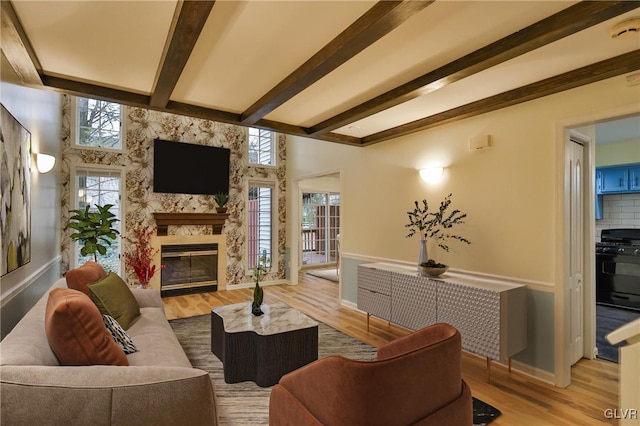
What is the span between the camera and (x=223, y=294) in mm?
5930

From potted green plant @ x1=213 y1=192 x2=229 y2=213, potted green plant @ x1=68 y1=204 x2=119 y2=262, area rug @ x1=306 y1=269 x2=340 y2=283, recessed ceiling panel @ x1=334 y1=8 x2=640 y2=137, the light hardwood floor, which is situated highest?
recessed ceiling panel @ x1=334 y1=8 x2=640 y2=137

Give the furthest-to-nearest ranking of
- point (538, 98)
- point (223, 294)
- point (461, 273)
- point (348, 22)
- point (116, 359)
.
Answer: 1. point (223, 294)
2. point (461, 273)
3. point (538, 98)
4. point (348, 22)
5. point (116, 359)

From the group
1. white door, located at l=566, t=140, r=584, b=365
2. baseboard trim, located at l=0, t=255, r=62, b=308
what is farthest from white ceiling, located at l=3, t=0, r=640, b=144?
baseboard trim, located at l=0, t=255, r=62, b=308

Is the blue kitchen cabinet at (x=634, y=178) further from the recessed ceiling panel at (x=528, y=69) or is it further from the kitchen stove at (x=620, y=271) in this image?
the recessed ceiling panel at (x=528, y=69)

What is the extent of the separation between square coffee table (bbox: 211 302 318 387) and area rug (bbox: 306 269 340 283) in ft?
14.1

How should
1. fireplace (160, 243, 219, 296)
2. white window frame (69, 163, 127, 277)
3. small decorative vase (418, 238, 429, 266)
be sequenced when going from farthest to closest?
fireplace (160, 243, 219, 296) → white window frame (69, 163, 127, 277) → small decorative vase (418, 238, 429, 266)

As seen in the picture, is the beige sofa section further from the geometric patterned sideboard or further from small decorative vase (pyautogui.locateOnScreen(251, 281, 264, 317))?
the geometric patterned sideboard

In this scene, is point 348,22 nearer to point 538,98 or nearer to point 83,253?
point 538,98

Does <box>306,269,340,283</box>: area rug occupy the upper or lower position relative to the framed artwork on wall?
lower

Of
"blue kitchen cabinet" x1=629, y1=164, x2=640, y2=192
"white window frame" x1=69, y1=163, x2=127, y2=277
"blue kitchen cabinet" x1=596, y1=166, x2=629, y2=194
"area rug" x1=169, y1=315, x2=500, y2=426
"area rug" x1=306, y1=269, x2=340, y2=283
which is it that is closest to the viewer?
"area rug" x1=169, y1=315, x2=500, y2=426

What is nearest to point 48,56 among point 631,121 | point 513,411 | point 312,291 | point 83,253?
point 83,253

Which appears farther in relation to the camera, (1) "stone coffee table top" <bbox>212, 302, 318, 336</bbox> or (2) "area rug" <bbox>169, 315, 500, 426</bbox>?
(1) "stone coffee table top" <bbox>212, 302, 318, 336</bbox>

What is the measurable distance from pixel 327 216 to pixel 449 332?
778 centimetres

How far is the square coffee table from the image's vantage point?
104 inches
